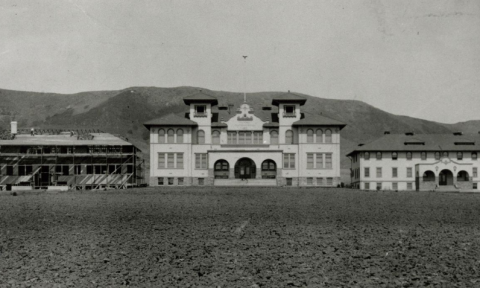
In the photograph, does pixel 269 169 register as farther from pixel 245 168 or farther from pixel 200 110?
pixel 200 110

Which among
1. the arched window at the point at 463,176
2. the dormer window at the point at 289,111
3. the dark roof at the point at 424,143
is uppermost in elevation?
the dormer window at the point at 289,111

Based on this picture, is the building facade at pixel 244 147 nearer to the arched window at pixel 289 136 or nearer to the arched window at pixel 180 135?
the arched window at pixel 180 135

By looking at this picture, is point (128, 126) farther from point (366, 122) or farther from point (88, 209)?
point (88, 209)

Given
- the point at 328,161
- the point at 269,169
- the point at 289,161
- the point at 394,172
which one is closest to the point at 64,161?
the point at 269,169

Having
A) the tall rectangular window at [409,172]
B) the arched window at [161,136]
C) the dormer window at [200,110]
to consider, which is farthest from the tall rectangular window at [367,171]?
the arched window at [161,136]

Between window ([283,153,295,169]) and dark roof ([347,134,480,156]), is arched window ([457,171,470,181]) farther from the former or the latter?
window ([283,153,295,169])

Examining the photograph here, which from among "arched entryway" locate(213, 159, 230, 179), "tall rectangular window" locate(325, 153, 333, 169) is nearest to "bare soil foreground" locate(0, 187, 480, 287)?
"tall rectangular window" locate(325, 153, 333, 169)
